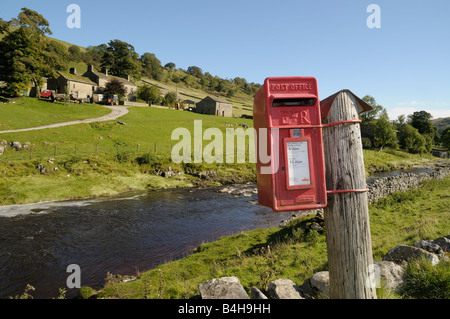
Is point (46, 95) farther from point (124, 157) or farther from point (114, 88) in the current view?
point (124, 157)

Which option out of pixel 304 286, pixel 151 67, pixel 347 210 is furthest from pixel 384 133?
pixel 151 67

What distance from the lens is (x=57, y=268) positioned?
34.2 ft

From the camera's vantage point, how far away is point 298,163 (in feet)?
11.3

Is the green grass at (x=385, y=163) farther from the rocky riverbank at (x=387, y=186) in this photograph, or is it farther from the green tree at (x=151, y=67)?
the green tree at (x=151, y=67)

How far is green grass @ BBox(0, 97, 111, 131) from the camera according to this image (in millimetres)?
37781

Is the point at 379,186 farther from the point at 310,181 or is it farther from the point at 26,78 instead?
the point at 26,78

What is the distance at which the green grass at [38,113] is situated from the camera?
37.8m

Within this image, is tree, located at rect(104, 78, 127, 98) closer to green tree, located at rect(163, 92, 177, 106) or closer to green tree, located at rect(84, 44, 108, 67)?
green tree, located at rect(163, 92, 177, 106)

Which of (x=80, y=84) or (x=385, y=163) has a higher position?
(x=80, y=84)

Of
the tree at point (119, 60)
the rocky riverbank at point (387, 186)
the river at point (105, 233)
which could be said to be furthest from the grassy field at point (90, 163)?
the tree at point (119, 60)

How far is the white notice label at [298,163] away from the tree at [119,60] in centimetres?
10023

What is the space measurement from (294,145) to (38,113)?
2208 inches

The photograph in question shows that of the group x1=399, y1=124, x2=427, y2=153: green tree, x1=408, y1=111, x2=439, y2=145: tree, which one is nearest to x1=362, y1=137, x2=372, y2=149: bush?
x1=399, y1=124, x2=427, y2=153: green tree

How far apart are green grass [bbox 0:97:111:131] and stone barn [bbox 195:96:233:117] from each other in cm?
3280
